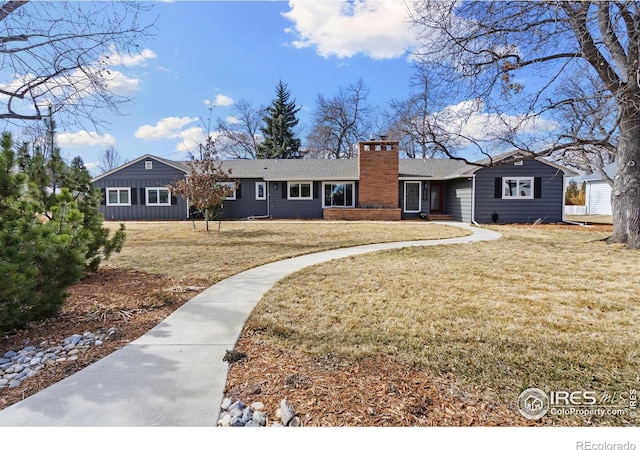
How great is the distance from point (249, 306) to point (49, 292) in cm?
221

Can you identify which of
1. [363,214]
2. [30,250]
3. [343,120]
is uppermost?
A: [343,120]

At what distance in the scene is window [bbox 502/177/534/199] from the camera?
15812 millimetres

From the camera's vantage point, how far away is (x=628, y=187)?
28.9 feet

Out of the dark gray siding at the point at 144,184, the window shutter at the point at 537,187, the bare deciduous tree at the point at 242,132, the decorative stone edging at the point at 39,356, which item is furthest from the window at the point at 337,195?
the bare deciduous tree at the point at 242,132

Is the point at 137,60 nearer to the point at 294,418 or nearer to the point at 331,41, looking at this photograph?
the point at 331,41

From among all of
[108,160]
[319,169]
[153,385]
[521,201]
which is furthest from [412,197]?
[108,160]

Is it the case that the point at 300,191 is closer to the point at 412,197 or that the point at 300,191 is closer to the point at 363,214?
the point at 363,214

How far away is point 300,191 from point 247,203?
3358 mm

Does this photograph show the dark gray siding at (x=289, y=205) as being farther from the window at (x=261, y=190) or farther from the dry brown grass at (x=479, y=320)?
the dry brown grass at (x=479, y=320)

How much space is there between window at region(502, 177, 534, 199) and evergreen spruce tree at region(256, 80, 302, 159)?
902 inches

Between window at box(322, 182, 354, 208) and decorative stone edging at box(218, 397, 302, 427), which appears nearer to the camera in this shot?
decorative stone edging at box(218, 397, 302, 427)

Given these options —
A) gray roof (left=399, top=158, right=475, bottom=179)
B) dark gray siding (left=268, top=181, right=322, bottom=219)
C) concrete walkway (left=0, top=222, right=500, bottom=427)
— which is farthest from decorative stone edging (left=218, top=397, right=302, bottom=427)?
gray roof (left=399, top=158, right=475, bottom=179)

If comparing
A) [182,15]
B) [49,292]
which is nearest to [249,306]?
[49,292]

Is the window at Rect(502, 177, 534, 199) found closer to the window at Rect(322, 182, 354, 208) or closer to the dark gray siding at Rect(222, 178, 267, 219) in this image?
the window at Rect(322, 182, 354, 208)
